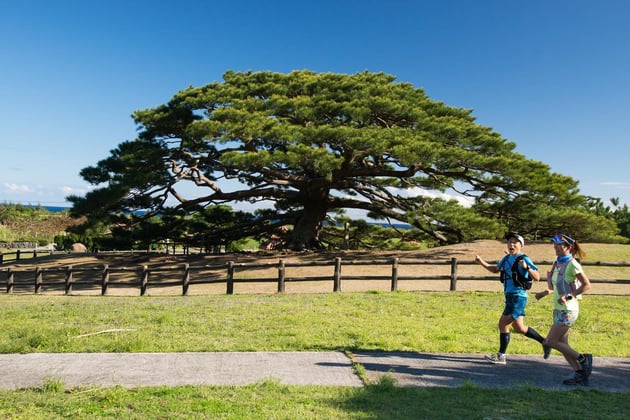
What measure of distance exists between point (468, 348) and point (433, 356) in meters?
0.67

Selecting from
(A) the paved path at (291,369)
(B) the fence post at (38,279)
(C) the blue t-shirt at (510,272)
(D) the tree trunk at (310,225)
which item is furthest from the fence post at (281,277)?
(D) the tree trunk at (310,225)

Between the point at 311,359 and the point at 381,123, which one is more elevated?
the point at 381,123

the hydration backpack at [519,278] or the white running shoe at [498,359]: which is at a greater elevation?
the hydration backpack at [519,278]

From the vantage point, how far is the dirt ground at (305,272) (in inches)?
565

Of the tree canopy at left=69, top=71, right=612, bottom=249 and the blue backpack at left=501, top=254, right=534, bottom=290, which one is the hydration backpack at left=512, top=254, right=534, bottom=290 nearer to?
the blue backpack at left=501, top=254, right=534, bottom=290

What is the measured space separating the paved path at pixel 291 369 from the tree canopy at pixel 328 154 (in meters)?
11.0

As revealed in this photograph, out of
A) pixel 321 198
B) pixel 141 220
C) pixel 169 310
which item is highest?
pixel 321 198

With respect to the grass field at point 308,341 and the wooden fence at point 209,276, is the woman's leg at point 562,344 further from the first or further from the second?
the wooden fence at point 209,276

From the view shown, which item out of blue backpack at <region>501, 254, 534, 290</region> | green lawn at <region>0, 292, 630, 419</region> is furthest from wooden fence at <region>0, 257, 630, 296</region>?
blue backpack at <region>501, 254, 534, 290</region>

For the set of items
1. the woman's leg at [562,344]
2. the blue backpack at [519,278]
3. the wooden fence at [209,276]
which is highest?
the blue backpack at [519,278]

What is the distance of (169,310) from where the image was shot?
9.41 m

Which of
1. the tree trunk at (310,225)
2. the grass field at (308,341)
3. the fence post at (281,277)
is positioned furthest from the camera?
the tree trunk at (310,225)

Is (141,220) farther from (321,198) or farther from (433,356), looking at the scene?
(433,356)

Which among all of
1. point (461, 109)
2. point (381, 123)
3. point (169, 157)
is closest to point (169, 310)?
point (169, 157)
